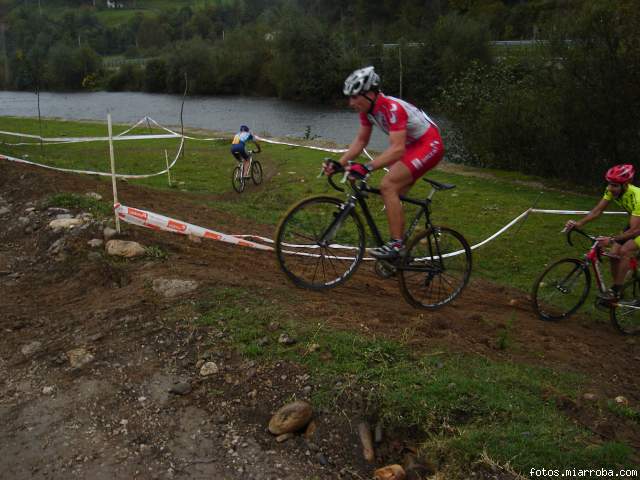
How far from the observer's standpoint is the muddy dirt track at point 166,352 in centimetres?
425

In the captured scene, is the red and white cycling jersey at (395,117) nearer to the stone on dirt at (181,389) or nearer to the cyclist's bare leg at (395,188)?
the cyclist's bare leg at (395,188)

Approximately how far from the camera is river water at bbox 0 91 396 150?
40.2 meters

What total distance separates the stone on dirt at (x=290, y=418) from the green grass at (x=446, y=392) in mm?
162

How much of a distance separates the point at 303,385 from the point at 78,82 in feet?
277

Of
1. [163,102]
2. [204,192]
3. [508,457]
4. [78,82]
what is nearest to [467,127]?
[204,192]

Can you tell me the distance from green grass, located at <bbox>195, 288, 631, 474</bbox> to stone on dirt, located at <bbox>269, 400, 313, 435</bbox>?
162mm

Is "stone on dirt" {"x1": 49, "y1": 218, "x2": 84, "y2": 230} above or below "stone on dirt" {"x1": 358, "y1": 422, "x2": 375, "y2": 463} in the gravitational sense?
above

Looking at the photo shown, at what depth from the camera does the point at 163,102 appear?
6159cm

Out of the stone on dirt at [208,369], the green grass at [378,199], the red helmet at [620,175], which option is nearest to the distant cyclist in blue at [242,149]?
the green grass at [378,199]

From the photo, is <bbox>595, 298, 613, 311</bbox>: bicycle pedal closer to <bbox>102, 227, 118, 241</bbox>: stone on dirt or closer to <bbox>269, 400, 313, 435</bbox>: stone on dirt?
<bbox>269, 400, 313, 435</bbox>: stone on dirt

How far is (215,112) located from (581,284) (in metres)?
45.8

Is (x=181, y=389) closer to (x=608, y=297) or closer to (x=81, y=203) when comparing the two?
(x=81, y=203)

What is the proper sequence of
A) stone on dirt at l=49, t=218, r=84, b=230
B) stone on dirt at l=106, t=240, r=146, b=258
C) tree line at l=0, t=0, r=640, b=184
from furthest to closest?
tree line at l=0, t=0, r=640, b=184 → stone on dirt at l=49, t=218, r=84, b=230 → stone on dirt at l=106, t=240, r=146, b=258

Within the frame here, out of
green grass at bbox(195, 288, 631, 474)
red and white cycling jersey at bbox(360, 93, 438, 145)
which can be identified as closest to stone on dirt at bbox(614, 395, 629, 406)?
green grass at bbox(195, 288, 631, 474)
